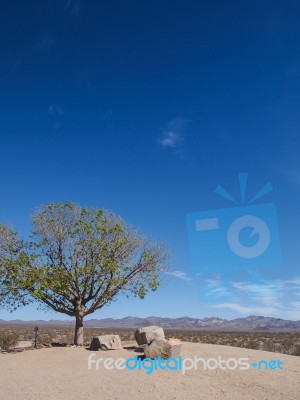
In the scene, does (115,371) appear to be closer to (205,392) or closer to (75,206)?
(205,392)

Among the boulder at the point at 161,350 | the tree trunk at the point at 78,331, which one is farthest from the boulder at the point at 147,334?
the tree trunk at the point at 78,331

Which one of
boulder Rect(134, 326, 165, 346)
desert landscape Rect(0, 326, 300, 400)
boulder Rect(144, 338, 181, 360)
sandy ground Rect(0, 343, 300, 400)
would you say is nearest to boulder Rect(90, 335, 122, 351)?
boulder Rect(134, 326, 165, 346)

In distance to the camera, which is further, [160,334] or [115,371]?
[160,334]

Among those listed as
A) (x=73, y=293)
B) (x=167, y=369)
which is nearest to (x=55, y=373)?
(x=167, y=369)

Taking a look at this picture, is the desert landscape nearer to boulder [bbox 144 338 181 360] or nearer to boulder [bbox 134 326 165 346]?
boulder [bbox 144 338 181 360]

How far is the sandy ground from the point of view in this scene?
1384cm

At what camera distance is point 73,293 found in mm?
27094

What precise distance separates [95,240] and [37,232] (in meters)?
3.95

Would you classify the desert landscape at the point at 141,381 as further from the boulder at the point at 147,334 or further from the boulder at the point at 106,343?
the boulder at the point at 147,334

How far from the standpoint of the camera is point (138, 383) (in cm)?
1515

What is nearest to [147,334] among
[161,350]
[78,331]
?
[161,350]

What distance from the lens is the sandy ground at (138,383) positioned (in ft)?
45.4

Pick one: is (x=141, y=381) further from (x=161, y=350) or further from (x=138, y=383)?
(x=161, y=350)

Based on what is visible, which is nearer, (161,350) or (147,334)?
(161,350)
